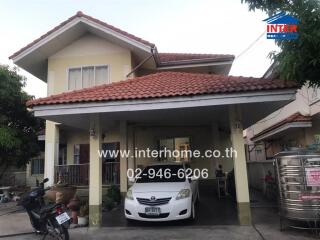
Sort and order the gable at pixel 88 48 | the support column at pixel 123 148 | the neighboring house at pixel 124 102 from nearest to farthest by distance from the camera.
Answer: the neighboring house at pixel 124 102, the support column at pixel 123 148, the gable at pixel 88 48

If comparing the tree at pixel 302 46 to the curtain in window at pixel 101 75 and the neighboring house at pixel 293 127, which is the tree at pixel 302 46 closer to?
the neighboring house at pixel 293 127

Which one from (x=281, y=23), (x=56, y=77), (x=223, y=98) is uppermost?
(x=56, y=77)

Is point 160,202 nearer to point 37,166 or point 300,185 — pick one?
point 300,185

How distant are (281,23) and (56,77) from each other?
998cm

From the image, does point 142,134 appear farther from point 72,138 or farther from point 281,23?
point 281,23

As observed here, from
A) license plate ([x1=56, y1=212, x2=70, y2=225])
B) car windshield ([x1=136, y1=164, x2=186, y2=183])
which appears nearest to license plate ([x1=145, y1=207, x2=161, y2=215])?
car windshield ([x1=136, y1=164, x2=186, y2=183])

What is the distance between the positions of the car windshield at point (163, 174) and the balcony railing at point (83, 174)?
12.2 ft

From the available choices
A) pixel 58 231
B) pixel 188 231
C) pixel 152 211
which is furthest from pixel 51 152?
pixel 188 231

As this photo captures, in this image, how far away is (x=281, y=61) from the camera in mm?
6109

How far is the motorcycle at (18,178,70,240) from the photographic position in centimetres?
669

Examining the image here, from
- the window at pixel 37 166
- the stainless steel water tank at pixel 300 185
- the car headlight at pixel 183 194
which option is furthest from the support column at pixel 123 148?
the window at pixel 37 166

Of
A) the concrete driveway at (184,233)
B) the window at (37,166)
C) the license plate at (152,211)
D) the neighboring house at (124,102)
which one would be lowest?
the concrete driveway at (184,233)

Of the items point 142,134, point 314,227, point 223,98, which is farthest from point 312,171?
Result: point 142,134

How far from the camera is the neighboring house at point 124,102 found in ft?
26.3
